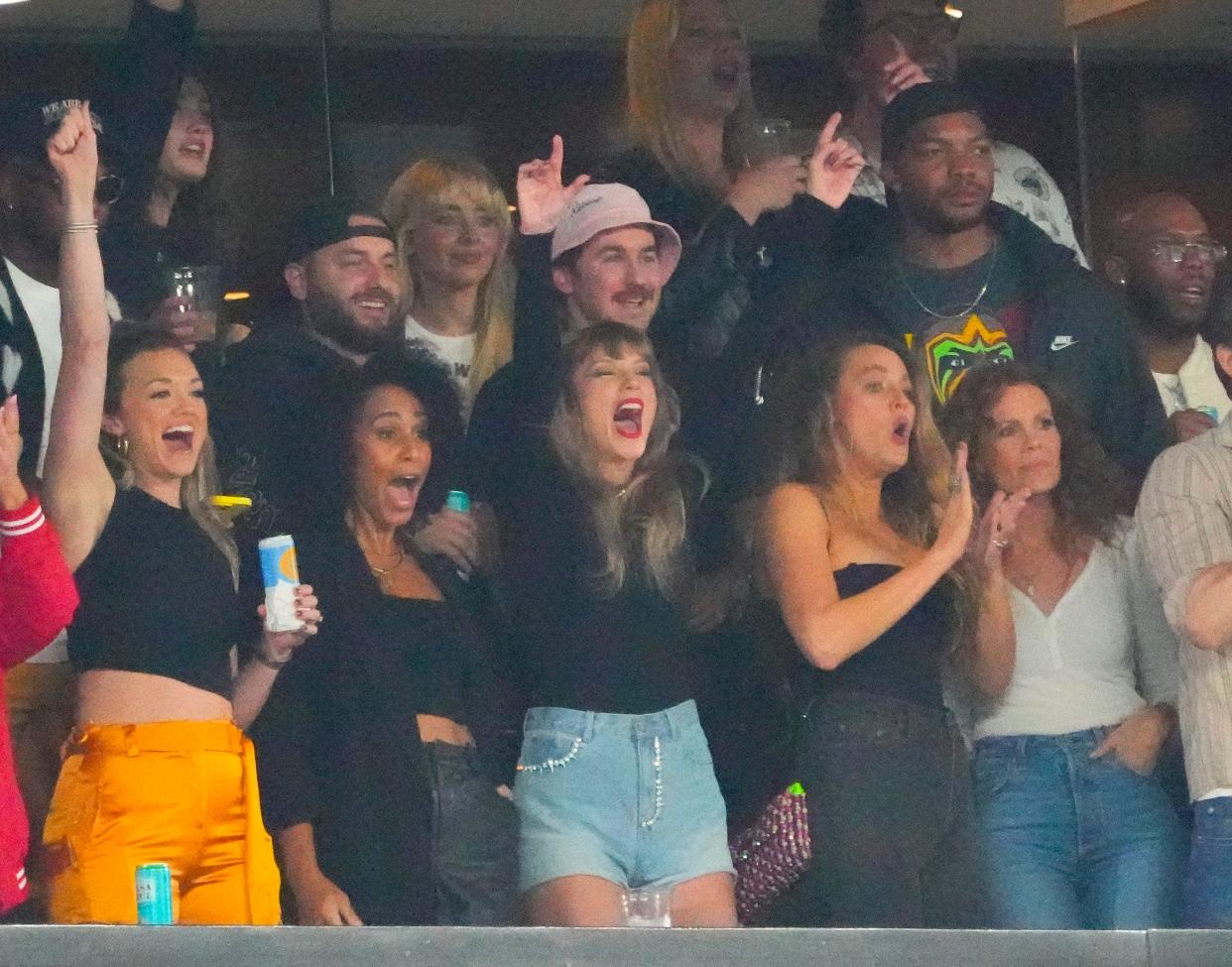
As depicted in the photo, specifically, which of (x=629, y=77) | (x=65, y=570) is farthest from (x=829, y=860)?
(x=629, y=77)

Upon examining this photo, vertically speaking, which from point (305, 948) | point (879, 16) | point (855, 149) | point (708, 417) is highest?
point (879, 16)

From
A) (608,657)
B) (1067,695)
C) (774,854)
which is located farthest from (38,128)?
(1067,695)

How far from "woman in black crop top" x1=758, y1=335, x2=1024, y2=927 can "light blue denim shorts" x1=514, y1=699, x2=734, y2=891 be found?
22 cm

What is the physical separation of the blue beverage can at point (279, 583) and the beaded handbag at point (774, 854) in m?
0.94

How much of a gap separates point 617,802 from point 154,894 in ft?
2.69

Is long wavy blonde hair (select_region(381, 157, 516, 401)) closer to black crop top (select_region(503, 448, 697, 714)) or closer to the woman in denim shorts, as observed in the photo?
the woman in denim shorts

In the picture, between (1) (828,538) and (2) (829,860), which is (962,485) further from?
(2) (829,860)

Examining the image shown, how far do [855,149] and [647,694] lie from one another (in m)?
1.33

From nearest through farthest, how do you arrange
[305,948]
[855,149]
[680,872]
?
[305,948] → [680,872] → [855,149]

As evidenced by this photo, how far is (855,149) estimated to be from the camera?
5.00 m

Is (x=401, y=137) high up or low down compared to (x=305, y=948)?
up

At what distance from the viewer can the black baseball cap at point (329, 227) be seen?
4.80 metres

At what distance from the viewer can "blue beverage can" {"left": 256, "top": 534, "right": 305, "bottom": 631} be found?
419 cm

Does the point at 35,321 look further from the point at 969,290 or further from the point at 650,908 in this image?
the point at 969,290
